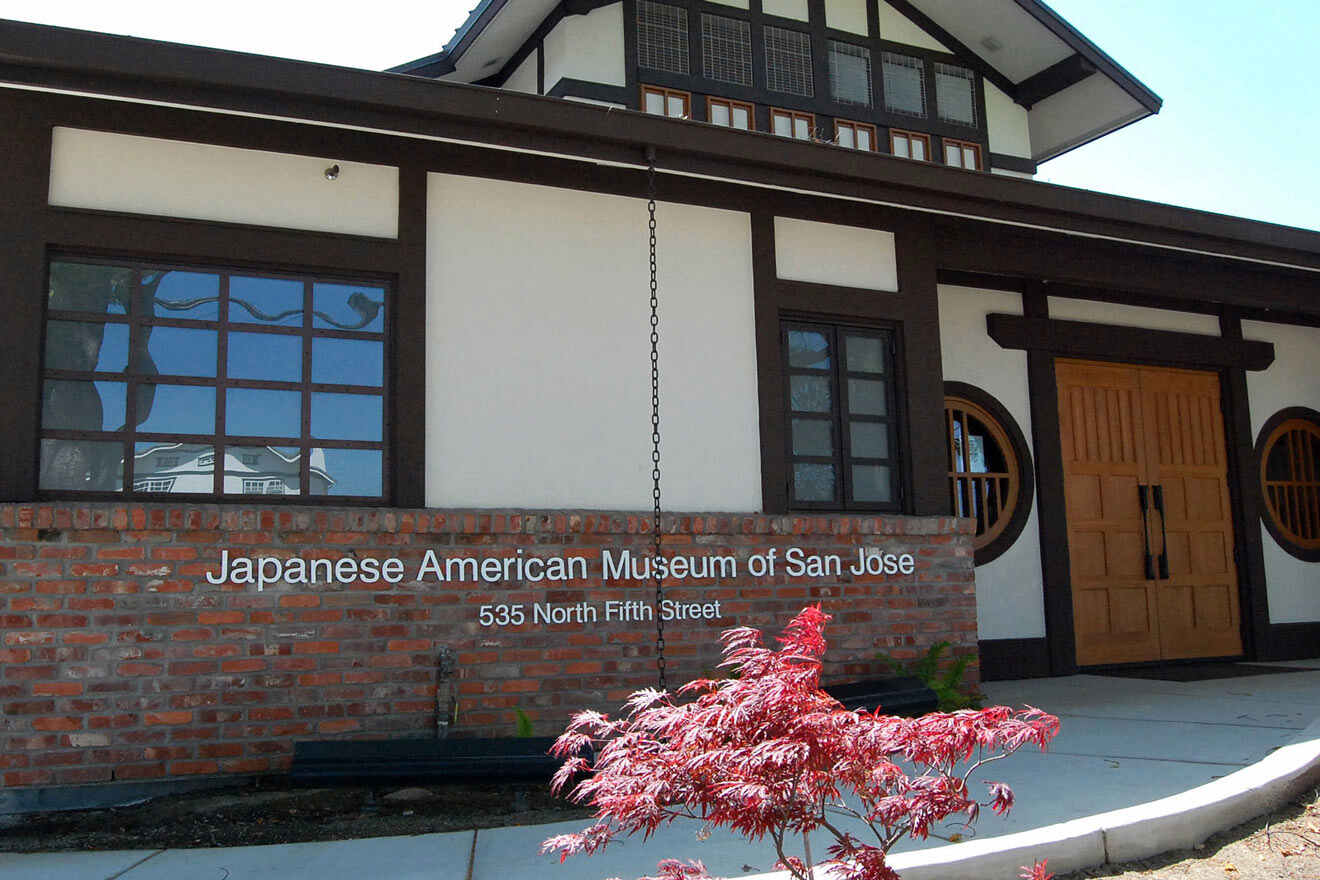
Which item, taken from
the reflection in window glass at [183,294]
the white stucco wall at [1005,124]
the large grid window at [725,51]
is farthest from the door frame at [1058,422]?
the reflection in window glass at [183,294]

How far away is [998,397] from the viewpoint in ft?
31.6

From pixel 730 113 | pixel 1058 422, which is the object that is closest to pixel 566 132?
pixel 730 113

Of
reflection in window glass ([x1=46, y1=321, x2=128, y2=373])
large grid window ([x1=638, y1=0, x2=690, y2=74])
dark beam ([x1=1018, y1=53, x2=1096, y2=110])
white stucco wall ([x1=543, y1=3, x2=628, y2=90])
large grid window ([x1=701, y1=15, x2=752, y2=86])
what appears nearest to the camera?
reflection in window glass ([x1=46, y1=321, x2=128, y2=373])

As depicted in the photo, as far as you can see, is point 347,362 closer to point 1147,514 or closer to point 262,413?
point 262,413

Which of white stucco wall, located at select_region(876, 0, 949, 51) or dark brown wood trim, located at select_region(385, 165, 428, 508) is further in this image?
white stucco wall, located at select_region(876, 0, 949, 51)

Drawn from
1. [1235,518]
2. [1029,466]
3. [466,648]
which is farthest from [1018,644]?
[466,648]

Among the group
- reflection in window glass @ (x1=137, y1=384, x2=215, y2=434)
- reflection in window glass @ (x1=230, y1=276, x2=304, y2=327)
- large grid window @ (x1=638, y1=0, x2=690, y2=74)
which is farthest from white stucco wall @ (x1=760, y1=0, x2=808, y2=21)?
reflection in window glass @ (x1=137, y1=384, x2=215, y2=434)

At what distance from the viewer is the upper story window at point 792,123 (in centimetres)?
901

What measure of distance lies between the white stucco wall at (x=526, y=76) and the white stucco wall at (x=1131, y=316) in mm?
4960

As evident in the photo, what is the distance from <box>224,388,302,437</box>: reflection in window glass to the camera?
6.21 meters

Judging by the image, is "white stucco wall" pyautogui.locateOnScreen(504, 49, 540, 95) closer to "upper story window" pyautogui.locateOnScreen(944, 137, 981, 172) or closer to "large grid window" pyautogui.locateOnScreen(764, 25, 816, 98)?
"large grid window" pyautogui.locateOnScreen(764, 25, 816, 98)

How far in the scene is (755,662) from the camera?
10.6 feet

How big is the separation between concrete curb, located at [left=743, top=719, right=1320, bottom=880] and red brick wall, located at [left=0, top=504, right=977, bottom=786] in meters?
2.77

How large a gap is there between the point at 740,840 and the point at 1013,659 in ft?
17.6
